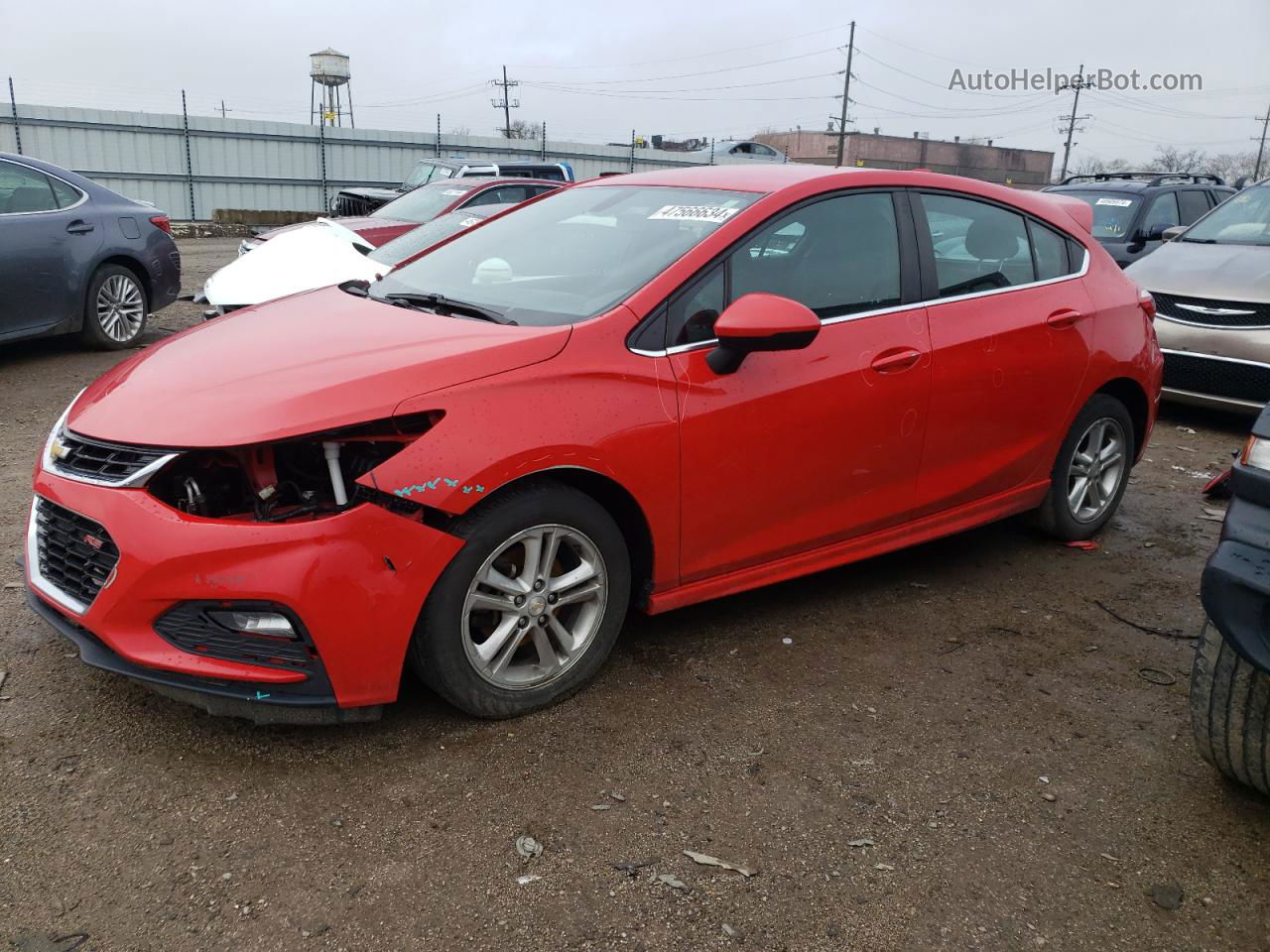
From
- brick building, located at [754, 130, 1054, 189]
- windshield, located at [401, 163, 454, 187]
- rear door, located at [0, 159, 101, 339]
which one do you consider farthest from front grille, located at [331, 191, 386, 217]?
brick building, located at [754, 130, 1054, 189]

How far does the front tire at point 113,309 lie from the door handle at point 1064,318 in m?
7.19

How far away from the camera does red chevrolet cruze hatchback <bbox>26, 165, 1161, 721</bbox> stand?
8.77ft

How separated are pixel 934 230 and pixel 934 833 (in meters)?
2.29

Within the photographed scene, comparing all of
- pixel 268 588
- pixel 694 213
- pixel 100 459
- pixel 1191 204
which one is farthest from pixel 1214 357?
pixel 100 459

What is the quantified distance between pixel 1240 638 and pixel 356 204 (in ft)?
49.3

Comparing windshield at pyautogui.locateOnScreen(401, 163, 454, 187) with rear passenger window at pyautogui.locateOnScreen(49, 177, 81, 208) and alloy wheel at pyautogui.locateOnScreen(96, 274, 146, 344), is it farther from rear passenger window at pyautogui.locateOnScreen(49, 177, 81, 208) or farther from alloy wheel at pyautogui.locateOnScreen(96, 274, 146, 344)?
rear passenger window at pyautogui.locateOnScreen(49, 177, 81, 208)

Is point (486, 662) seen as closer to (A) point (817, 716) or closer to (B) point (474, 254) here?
(A) point (817, 716)

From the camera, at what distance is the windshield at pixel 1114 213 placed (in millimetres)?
10672

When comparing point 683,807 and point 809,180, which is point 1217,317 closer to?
point 809,180

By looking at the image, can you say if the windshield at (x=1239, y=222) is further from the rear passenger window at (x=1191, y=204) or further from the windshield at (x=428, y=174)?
the windshield at (x=428, y=174)

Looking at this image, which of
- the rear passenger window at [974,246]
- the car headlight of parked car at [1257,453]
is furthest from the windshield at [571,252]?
the car headlight of parked car at [1257,453]

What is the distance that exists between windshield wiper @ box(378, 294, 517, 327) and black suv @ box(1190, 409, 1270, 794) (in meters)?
2.02

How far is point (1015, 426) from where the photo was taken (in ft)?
13.7

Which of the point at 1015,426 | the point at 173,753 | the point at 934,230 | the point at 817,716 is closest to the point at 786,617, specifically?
the point at 817,716
